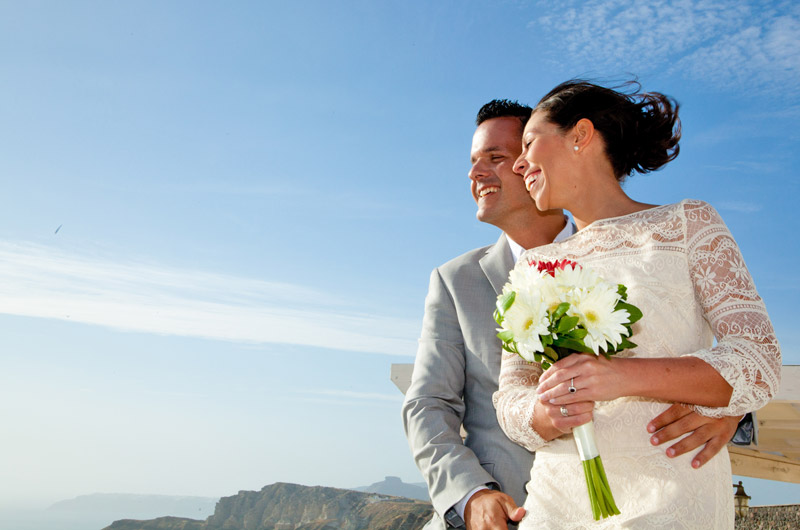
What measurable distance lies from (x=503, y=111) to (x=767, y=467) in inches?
300

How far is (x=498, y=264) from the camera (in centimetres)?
421

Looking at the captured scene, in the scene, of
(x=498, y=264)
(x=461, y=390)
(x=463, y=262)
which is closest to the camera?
(x=461, y=390)

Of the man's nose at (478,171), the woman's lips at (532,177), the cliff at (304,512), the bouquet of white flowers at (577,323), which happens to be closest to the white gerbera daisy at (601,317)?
the bouquet of white flowers at (577,323)

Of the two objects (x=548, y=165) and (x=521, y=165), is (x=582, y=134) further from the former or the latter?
(x=521, y=165)

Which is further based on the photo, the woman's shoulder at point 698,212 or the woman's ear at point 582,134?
the woman's ear at point 582,134

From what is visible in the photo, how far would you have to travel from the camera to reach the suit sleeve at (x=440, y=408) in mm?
3432

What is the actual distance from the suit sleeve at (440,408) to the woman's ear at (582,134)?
1.54m

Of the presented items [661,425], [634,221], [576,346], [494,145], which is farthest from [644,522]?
[494,145]

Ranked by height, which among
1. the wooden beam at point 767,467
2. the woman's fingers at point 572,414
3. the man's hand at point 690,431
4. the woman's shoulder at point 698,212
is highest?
the woman's shoulder at point 698,212

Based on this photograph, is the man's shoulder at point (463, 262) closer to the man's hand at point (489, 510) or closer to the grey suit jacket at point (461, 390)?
the grey suit jacket at point (461, 390)

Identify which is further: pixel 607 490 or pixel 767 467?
pixel 767 467

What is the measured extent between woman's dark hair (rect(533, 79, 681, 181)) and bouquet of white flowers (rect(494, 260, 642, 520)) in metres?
0.79

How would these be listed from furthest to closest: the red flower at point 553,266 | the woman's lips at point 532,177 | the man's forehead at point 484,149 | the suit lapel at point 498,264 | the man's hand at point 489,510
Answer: the man's forehead at point 484,149 < the suit lapel at point 498,264 < the man's hand at point 489,510 < the woman's lips at point 532,177 < the red flower at point 553,266

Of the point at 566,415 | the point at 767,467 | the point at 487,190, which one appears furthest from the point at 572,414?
the point at 767,467
